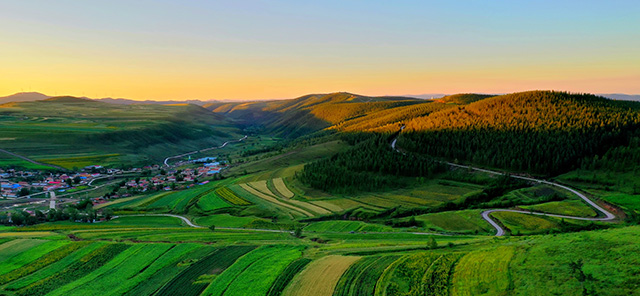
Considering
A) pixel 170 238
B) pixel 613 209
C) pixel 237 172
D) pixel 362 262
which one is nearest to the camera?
pixel 362 262

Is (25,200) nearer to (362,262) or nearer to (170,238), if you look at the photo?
(170,238)

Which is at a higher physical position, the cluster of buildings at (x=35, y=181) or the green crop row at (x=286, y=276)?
the green crop row at (x=286, y=276)

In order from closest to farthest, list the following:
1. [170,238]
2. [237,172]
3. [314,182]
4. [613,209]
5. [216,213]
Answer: [170,238], [613,209], [216,213], [314,182], [237,172]

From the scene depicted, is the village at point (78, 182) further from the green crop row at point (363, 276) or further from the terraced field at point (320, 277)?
the green crop row at point (363, 276)

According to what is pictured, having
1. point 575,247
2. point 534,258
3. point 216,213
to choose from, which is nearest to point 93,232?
point 216,213

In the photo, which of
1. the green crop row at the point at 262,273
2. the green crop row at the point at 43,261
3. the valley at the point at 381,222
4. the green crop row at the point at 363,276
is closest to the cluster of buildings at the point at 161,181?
the valley at the point at 381,222

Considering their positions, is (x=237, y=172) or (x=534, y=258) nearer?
(x=534, y=258)
